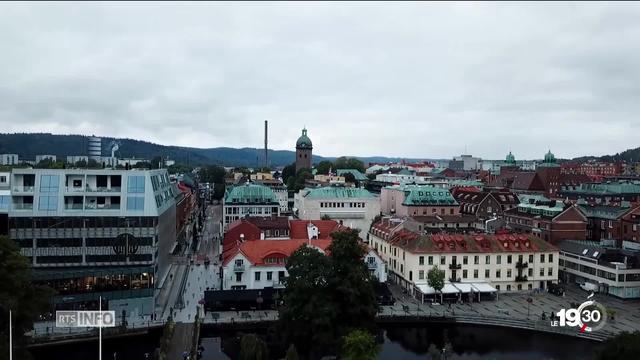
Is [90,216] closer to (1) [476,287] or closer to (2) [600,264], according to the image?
(1) [476,287]

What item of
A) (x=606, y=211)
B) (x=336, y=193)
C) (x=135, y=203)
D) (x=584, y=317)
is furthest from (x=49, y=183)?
(x=606, y=211)

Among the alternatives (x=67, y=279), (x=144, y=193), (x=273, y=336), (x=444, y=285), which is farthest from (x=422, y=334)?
(x=67, y=279)

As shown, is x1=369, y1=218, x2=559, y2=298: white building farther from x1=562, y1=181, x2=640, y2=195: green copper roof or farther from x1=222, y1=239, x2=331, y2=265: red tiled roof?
x1=562, y1=181, x2=640, y2=195: green copper roof

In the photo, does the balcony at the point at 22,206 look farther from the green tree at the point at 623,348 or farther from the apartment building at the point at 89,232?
the green tree at the point at 623,348

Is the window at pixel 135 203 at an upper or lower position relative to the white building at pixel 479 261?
upper

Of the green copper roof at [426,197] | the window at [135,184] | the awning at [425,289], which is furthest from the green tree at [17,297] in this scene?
the green copper roof at [426,197]

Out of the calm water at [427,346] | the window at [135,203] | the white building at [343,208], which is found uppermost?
the window at [135,203]
